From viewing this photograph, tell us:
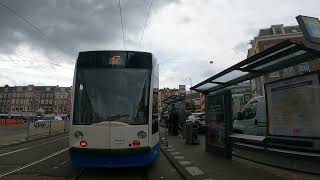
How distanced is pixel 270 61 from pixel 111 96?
4098mm

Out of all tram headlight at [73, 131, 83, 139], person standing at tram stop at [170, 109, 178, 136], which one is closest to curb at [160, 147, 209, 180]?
tram headlight at [73, 131, 83, 139]

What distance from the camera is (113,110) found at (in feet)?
32.6

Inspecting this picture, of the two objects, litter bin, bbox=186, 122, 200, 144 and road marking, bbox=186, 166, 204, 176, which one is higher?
litter bin, bbox=186, 122, 200, 144

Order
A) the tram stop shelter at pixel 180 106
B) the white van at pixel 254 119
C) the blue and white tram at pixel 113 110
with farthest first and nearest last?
the tram stop shelter at pixel 180 106, the white van at pixel 254 119, the blue and white tram at pixel 113 110

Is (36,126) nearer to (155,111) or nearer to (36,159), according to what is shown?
(36,159)

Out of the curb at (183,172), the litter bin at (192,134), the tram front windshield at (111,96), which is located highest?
the tram front windshield at (111,96)

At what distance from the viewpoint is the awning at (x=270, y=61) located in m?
7.29

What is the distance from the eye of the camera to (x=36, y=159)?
45.6 feet

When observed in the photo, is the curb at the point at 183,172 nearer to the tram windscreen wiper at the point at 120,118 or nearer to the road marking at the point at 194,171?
the road marking at the point at 194,171

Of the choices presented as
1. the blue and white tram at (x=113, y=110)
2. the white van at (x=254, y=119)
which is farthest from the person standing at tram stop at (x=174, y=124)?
the blue and white tram at (x=113, y=110)

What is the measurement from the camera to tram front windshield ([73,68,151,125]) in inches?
391

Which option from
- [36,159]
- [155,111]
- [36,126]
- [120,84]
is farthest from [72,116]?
[36,126]

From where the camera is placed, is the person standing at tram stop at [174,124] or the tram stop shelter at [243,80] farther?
the person standing at tram stop at [174,124]

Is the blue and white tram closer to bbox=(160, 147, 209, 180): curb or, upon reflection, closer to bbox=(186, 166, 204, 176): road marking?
bbox=(160, 147, 209, 180): curb
